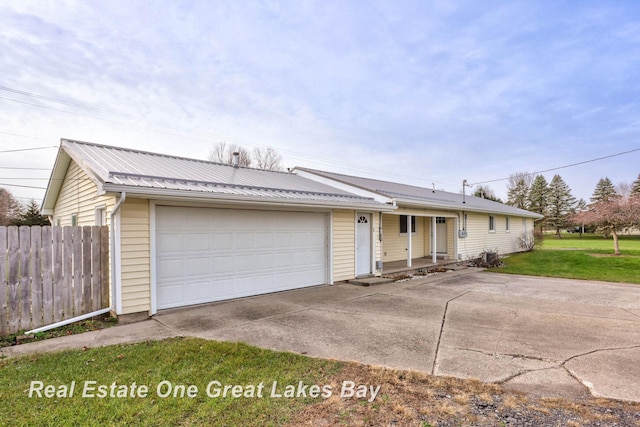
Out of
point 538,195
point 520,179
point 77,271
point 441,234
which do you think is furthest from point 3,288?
point 538,195

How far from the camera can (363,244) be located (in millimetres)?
10391

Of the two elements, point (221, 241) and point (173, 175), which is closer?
point (173, 175)

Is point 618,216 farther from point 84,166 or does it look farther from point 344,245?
point 84,166

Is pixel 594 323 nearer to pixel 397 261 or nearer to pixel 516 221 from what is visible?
pixel 397 261

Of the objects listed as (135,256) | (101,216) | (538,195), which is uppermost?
(538,195)

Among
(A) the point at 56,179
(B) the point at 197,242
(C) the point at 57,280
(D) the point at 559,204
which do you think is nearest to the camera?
(C) the point at 57,280

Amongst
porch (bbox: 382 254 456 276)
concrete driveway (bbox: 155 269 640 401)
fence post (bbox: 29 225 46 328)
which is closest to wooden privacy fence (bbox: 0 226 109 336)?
fence post (bbox: 29 225 46 328)

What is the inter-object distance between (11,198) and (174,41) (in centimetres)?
2922

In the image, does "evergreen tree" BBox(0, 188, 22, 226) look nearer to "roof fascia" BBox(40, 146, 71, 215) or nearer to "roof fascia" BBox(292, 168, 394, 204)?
"roof fascia" BBox(40, 146, 71, 215)

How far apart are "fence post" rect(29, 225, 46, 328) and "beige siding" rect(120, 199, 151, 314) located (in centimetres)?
112

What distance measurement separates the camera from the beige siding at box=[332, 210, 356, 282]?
9414mm

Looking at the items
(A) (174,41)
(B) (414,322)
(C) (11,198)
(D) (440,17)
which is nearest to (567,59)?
(D) (440,17)

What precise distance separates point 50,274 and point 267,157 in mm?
27358

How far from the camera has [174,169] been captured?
25.3 feet
